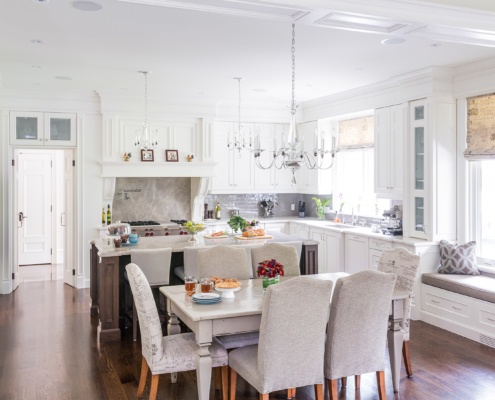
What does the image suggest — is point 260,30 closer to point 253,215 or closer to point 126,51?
point 126,51

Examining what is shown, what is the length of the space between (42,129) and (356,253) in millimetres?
4734

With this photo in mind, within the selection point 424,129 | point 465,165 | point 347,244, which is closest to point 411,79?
point 424,129

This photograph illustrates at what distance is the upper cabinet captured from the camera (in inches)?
283

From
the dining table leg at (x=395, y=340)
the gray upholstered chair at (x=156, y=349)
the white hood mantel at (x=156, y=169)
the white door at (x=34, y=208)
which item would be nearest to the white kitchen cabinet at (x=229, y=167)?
the white hood mantel at (x=156, y=169)

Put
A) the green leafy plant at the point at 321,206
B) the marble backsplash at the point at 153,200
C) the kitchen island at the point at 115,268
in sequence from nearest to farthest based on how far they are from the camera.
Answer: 1. the kitchen island at the point at 115,268
2. the marble backsplash at the point at 153,200
3. the green leafy plant at the point at 321,206

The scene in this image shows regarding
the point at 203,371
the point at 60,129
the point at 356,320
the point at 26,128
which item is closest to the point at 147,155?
the point at 60,129

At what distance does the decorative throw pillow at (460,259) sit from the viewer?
561 cm

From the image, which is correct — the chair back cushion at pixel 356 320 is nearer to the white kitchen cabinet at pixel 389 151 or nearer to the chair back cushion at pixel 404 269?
the chair back cushion at pixel 404 269

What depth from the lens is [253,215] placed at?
9062 millimetres

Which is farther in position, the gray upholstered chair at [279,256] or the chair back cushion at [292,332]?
the gray upholstered chair at [279,256]

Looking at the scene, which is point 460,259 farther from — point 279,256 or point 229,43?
point 229,43

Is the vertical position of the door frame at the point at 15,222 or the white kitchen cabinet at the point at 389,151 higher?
the white kitchen cabinet at the point at 389,151

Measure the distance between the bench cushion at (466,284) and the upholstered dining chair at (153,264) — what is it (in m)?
2.92

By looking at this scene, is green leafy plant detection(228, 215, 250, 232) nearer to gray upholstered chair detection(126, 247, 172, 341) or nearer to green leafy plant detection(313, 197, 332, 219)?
gray upholstered chair detection(126, 247, 172, 341)
